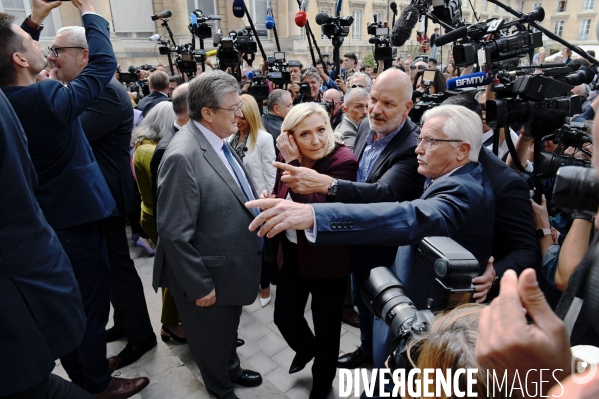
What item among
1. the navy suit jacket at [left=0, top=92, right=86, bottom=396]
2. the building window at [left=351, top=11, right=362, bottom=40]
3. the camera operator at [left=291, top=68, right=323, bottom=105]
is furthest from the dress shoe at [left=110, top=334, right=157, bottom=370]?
the building window at [left=351, top=11, right=362, bottom=40]

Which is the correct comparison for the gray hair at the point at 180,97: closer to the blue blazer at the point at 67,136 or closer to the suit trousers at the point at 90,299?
the blue blazer at the point at 67,136

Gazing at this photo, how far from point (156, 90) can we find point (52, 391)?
12.5 ft

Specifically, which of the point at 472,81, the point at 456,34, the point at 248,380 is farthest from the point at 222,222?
the point at 456,34

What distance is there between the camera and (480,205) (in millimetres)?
1672

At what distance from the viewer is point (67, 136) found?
2.04 metres

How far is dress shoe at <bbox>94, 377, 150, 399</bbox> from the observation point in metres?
2.33

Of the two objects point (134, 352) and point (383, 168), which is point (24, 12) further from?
point (383, 168)

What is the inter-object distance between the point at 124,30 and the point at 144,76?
321 inches

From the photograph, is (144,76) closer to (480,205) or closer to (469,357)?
(480,205)

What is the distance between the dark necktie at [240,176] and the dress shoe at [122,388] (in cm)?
138

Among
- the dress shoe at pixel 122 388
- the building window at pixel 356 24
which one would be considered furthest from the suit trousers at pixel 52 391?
the building window at pixel 356 24

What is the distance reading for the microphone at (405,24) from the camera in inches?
173

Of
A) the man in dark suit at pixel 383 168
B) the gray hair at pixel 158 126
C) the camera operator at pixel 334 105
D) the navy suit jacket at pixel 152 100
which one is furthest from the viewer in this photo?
the camera operator at pixel 334 105

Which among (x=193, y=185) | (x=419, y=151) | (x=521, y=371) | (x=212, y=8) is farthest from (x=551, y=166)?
(x=212, y=8)
